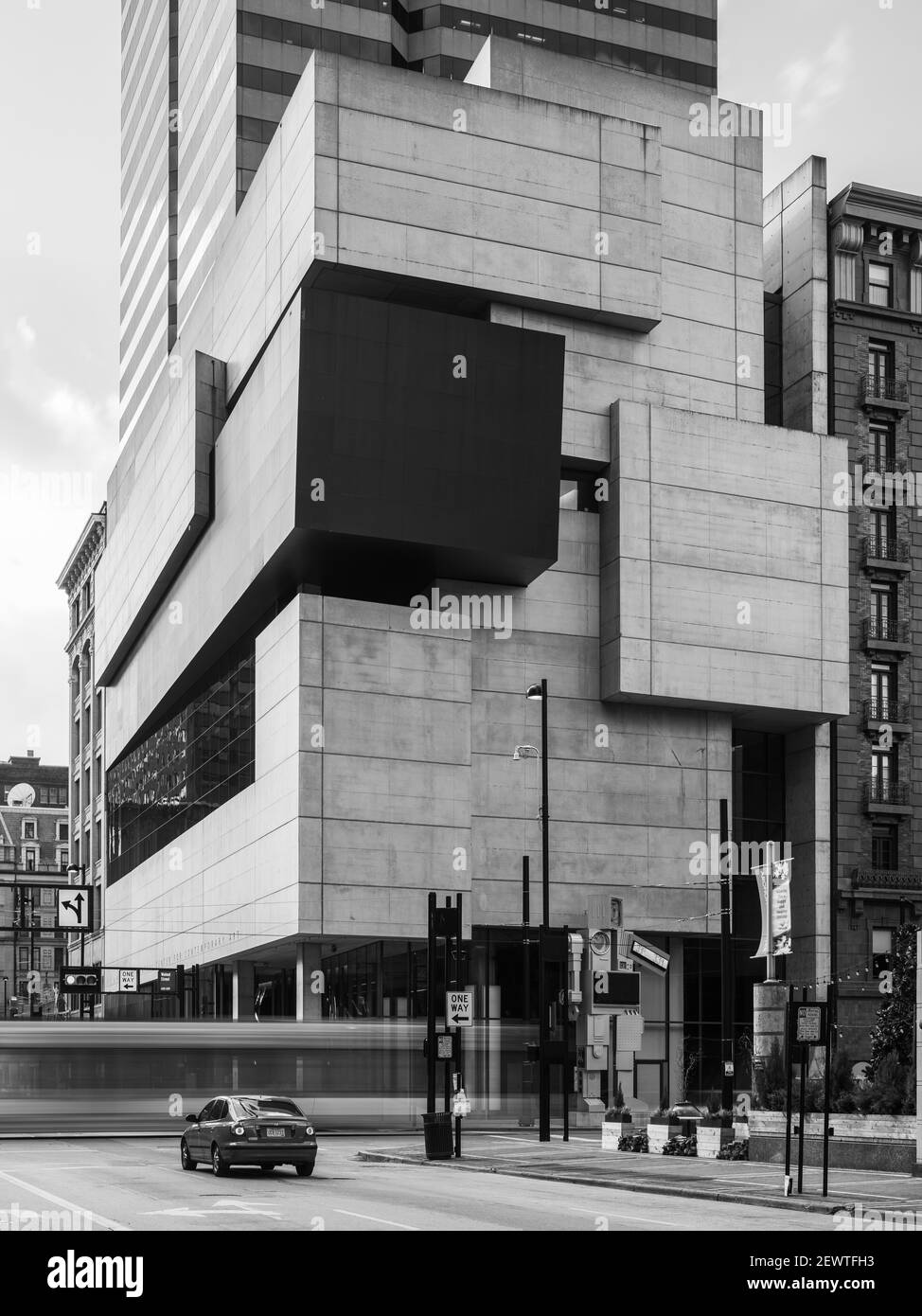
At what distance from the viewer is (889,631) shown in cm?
6975

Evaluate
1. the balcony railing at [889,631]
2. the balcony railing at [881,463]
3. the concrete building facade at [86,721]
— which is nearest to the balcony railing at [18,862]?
the concrete building facade at [86,721]

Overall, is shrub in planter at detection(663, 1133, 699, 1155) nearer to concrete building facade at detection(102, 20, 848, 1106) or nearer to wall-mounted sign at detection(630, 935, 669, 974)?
concrete building facade at detection(102, 20, 848, 1106)

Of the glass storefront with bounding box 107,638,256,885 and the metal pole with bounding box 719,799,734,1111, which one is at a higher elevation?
the glass storefront with bounding box 107,638,256,885

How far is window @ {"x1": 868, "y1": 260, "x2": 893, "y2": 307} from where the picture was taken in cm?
7144

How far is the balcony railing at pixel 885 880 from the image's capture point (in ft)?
218

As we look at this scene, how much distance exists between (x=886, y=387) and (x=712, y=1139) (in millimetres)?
46081

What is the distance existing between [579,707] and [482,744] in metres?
4.08

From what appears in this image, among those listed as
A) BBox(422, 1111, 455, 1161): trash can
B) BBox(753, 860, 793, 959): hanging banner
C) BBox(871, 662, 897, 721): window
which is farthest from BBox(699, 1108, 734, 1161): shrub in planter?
BBox(871, 662, 897, 721): window

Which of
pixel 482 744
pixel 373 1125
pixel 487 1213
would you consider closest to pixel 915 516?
pixel 482 744

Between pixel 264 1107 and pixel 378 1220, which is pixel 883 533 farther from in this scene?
pixel 378 1220

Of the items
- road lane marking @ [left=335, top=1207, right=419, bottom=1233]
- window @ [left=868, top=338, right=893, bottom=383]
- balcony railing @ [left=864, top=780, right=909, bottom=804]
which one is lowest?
road lane marking @ [left=335, top=1207, right=419, bottom=1233]

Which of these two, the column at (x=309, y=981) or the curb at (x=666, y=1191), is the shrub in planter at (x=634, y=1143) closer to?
the curb at (x=666, y=1191)

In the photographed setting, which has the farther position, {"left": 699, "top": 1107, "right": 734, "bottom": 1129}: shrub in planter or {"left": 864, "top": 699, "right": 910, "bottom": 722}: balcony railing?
{"left": 864, "top": 699, "right": 910, "bottom": 722}: balcony railing

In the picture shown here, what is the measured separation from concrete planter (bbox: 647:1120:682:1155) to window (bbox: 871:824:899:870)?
115ft
